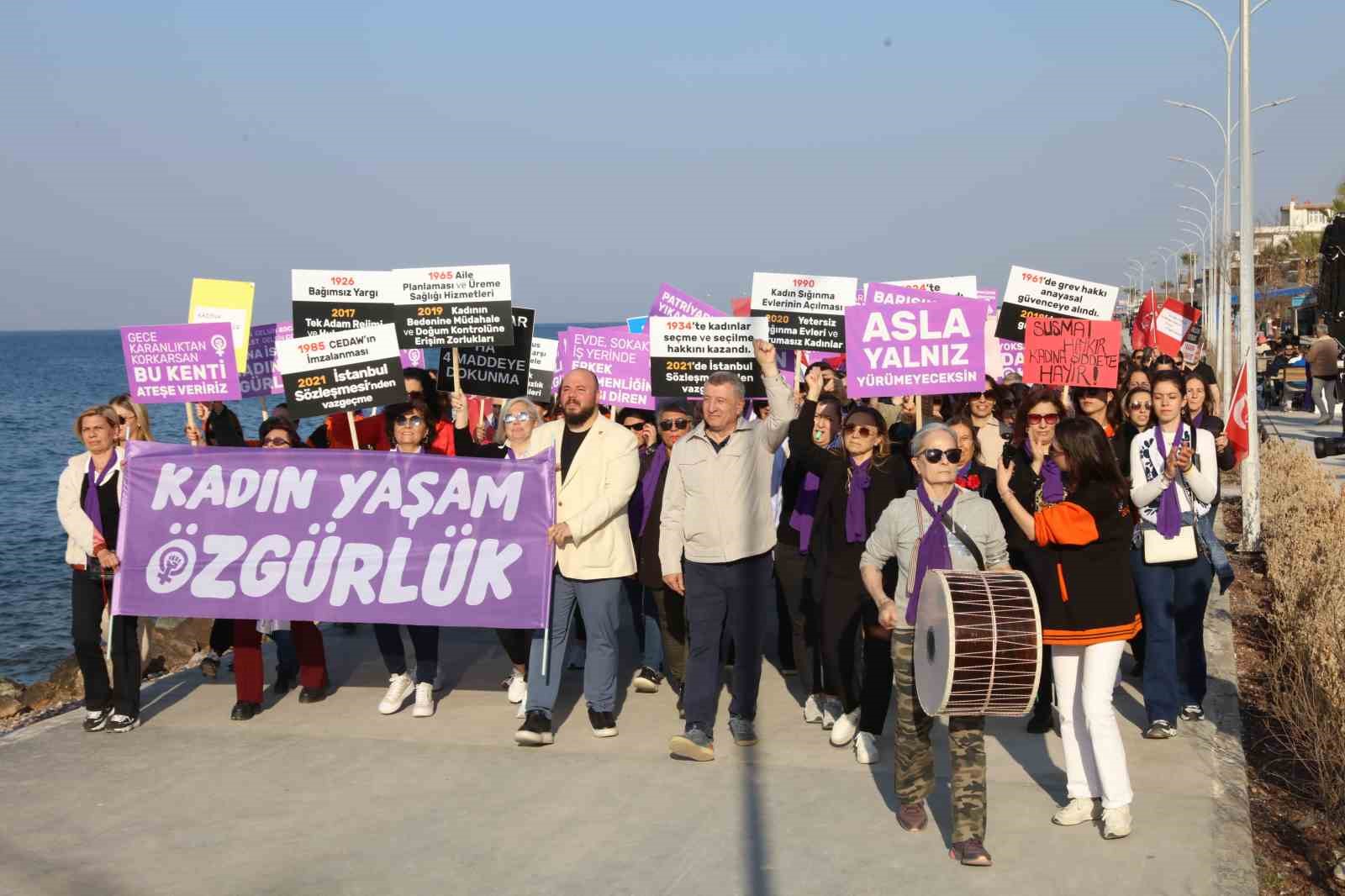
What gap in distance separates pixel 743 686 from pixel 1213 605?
489cm

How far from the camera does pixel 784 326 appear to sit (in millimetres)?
11258

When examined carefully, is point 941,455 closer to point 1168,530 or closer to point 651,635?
point 1168,530

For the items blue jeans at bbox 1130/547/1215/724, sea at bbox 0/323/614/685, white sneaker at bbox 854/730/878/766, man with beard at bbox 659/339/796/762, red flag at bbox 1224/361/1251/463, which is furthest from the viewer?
sea at bbox 0/323/614/685

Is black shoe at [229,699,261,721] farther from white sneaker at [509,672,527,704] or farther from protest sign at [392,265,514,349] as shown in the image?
protest sign at [392,265,514,349]

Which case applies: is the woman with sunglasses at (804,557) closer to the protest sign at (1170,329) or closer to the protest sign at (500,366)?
the protest sign at (500,366)

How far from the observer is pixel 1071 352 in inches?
420

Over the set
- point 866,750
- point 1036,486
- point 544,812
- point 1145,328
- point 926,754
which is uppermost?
point 1145,328

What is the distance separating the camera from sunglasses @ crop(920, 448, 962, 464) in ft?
20.0

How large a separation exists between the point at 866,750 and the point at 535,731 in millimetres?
1806

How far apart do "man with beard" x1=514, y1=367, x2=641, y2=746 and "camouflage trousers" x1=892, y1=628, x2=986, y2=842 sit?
2074 millimetres

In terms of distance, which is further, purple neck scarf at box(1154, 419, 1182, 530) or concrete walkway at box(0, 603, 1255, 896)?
purple neck scarf at box(1154, 419, 1182, 530)

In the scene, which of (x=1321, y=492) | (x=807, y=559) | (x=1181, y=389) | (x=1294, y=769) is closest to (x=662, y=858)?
(x=807, y=559)

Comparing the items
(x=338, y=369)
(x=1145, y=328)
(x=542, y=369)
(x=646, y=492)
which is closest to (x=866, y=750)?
(x=646, y=492)

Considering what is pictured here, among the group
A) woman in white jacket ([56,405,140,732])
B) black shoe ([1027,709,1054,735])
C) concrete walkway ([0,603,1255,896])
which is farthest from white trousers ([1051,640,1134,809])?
woman in white jacket ([56,405,140,732])
